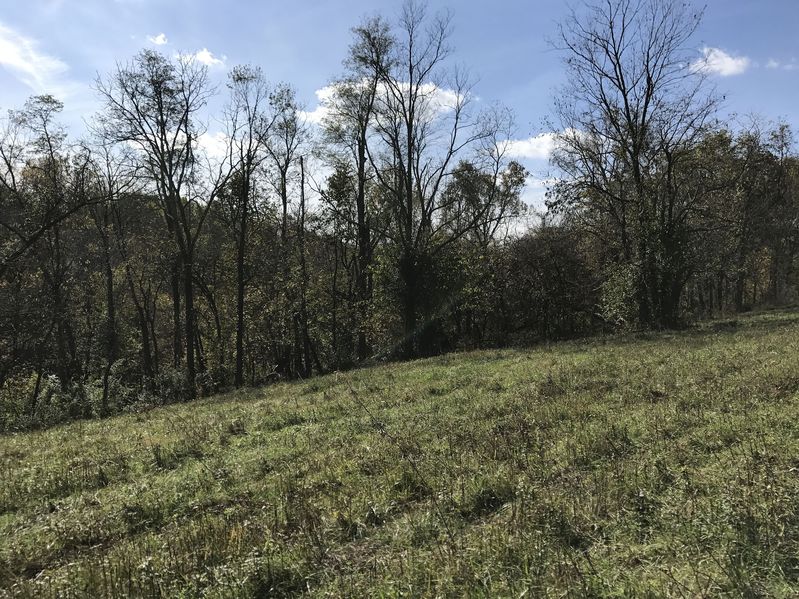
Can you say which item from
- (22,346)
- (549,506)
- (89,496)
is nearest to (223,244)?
(22,346)

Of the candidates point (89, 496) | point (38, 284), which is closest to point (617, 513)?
point (89, 496)

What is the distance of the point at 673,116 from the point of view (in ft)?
77.3

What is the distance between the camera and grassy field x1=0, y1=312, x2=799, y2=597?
3449 mm

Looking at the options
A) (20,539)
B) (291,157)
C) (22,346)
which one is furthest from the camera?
(291,157)

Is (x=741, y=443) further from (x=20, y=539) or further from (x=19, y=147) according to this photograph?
(x=19, y=147)

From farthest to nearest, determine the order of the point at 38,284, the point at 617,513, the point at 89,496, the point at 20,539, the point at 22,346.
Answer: the point at 38,284, the point at 22,346, the point at 89,496, the point at 20,539, the point at 617,513

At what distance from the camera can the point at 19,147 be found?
26703mm

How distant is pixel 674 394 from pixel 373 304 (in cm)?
1997

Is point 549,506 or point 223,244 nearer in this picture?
→ point 549,506

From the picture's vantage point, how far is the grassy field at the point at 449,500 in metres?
3.45

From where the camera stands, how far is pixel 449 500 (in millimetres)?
4914

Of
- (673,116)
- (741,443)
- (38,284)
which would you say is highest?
(673,116)

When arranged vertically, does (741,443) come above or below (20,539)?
above

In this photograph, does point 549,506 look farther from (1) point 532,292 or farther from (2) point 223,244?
(2) point 223,244
